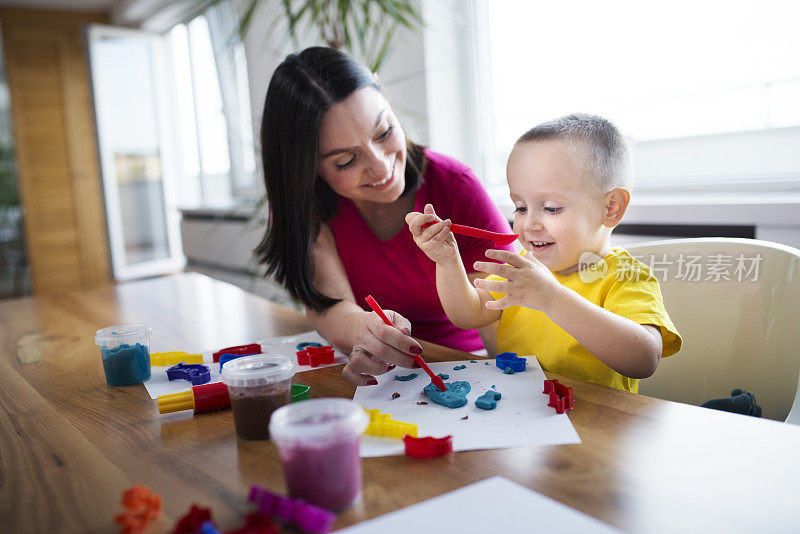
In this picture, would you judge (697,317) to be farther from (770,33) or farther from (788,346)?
(770,33)

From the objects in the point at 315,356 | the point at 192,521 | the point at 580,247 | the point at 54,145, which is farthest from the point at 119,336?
the point at 54,145

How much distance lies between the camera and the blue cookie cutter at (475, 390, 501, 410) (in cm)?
77

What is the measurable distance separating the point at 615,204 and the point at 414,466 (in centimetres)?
58

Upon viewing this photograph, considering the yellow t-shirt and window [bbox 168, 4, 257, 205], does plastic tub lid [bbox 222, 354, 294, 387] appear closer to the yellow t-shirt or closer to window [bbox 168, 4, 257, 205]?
the yellow t-shirt

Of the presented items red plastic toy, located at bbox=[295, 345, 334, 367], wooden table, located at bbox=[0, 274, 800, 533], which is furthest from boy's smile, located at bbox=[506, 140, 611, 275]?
red plastic toy, located at bbox=[295, 345, 334, 367]

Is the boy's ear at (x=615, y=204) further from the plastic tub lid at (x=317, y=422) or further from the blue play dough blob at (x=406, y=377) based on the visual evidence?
the plastic tub lid at (x=317, y=422)

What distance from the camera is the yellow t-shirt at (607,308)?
0.92 m

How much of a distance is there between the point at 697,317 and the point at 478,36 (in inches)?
66.6

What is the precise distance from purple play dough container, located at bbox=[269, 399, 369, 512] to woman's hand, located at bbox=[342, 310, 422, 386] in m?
0.34

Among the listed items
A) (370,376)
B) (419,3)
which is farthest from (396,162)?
(419,3)

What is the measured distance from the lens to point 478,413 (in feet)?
2.49

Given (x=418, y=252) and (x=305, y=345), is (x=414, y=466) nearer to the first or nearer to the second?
(x=305, y=345)

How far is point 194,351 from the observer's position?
120cm

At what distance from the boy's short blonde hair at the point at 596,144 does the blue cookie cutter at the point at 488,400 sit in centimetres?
40
